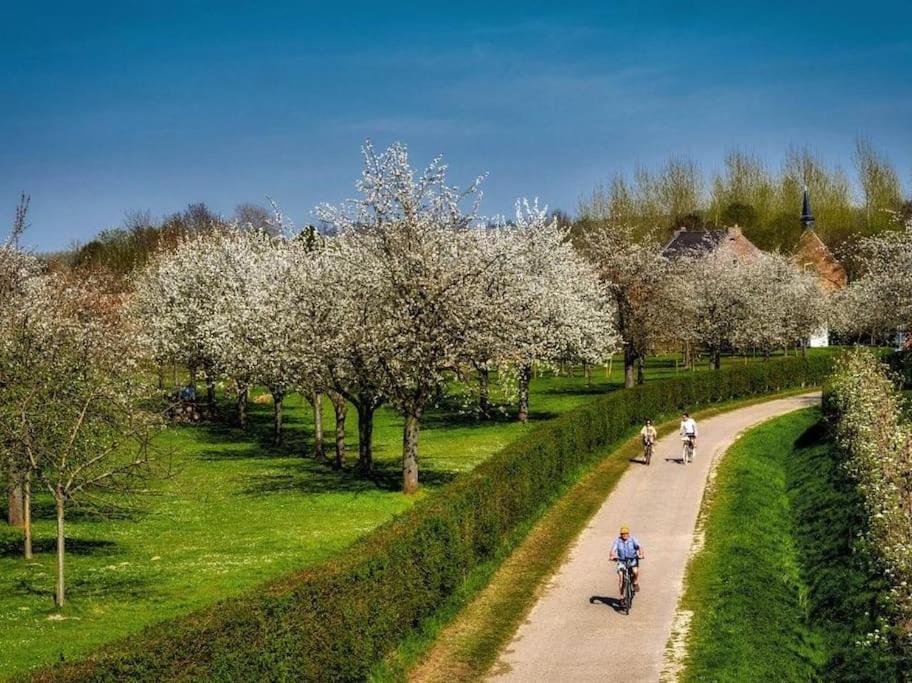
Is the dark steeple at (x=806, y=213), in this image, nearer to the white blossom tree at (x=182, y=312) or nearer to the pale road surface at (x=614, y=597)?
the white blossom tree at (x=182, y=312)

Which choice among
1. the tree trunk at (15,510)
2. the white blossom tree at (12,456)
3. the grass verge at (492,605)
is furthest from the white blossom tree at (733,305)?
the tree trunk at (15,510)

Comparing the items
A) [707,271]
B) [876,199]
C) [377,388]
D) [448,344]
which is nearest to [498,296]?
[448,344]

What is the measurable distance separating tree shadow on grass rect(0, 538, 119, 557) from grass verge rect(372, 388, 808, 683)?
422 inches

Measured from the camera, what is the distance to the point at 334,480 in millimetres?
40219

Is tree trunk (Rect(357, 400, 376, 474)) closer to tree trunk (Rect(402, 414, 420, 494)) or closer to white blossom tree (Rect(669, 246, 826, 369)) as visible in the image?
tree trunk (Rect(402, 414, 420, 494))

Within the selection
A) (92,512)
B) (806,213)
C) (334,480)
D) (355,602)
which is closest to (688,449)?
(334,480)

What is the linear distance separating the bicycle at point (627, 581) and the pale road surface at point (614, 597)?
10.8 inches

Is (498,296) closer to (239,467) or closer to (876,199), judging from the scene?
(239,467)

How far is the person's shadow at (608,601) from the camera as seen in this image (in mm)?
24172

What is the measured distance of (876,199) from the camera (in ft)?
431

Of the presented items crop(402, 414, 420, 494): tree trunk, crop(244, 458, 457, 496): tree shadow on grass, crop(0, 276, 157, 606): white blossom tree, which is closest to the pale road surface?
crop(402, 414, 420, 494): tree trunk

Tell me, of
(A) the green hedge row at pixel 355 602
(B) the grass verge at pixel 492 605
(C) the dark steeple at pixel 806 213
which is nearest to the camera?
(A) the green hedge row at pixel 355 602

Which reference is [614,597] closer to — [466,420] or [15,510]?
[15,510]

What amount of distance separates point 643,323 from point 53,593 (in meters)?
46.3
